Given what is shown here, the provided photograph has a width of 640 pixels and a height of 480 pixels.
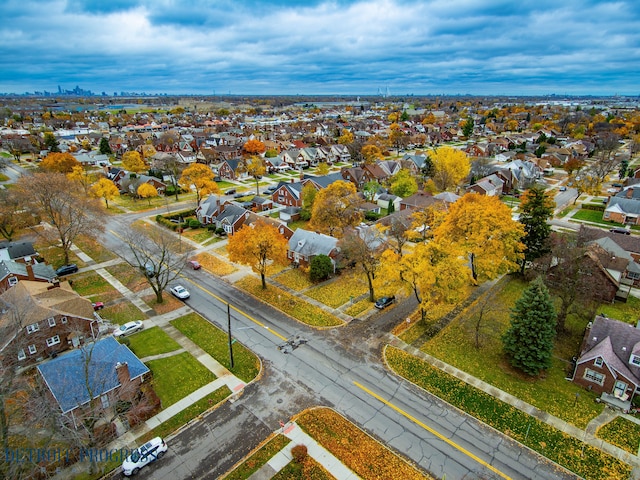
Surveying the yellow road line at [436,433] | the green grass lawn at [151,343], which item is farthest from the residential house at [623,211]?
the green grass lawn at [151,343]

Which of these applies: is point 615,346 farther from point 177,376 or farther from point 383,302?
point 177,376

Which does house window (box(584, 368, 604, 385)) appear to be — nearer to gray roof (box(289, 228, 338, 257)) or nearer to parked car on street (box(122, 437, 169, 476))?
gray roof (box(289, 228, 338, 257))

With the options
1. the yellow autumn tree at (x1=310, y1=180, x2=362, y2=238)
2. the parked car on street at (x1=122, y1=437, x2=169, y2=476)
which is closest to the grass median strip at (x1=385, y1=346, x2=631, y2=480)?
A: the parked car on street at (x1=122, y1=437, x2=169, y2=476)

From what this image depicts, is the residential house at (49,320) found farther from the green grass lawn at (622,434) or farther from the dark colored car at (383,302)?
the green grass lawn at (622,434)

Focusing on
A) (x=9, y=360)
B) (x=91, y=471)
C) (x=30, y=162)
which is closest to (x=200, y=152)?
(x=30, y=162)

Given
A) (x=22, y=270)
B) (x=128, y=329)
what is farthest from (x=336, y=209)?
(x=22, y=270)

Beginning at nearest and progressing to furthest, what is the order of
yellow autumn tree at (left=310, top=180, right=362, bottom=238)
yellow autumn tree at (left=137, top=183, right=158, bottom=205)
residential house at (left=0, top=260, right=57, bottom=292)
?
residential house at (left=0, top=260, right=57, bottom=292), yellow autumn tree at (left=310, top=180, right=362, bottom=238), yellow autumn tree at (left=137, top=183, right=158, bottom=205)
